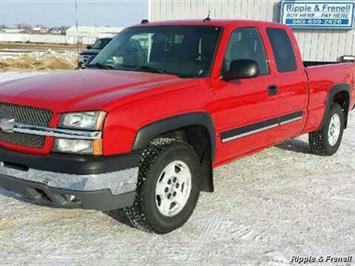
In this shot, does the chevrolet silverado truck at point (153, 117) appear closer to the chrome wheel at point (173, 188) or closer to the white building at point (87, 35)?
the chrome wheel at point (173, 188)

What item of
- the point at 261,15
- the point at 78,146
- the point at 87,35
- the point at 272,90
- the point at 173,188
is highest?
the point at 261,15

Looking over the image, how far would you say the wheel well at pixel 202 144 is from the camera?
440 cm

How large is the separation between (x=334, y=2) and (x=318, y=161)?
36.1 ft

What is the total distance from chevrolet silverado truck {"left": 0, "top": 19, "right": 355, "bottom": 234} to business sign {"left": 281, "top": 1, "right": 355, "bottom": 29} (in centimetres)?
1106

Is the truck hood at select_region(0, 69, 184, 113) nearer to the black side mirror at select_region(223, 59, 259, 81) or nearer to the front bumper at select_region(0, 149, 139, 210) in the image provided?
the front bumper at select_region(0, 149, 139, 210)

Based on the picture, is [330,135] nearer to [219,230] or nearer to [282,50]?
[282,50]

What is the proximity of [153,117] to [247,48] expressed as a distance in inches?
73.6

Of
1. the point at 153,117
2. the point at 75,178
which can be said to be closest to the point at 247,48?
the point at 153,117

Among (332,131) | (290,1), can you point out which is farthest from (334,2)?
(332,131)

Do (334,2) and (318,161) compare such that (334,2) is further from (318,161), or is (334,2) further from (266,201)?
(266,201)

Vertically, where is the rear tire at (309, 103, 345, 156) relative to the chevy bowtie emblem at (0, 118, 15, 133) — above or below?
below

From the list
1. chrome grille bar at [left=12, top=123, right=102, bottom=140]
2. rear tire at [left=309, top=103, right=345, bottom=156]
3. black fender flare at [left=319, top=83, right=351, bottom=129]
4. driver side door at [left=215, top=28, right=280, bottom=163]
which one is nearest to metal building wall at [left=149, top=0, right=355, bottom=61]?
rear tire at [left=309, top=103, right=345, bottom=156]

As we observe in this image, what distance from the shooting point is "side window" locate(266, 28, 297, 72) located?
5.60m

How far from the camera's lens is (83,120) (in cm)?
355
